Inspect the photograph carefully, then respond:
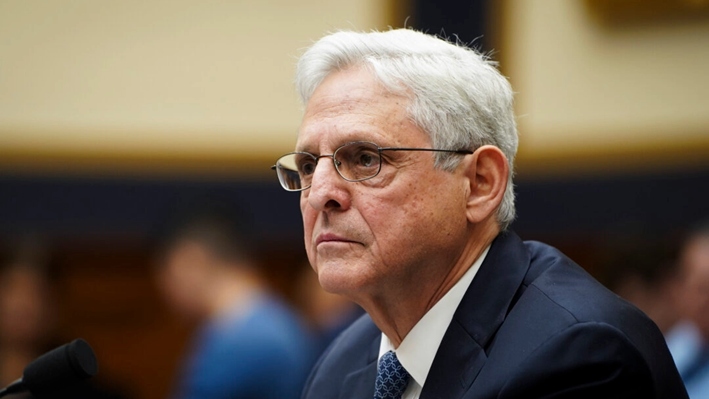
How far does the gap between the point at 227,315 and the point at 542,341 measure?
242 centimetres

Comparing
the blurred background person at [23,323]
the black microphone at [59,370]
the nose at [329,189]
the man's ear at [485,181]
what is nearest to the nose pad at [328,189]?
the nose at [329,189]

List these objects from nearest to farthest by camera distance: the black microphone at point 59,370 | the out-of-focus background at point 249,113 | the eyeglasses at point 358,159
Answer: the black microphone at point 59,370 < the eyeglasses at point 358,159 < the out-of-focus background at point 249,113

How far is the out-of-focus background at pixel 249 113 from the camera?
17.3 feet

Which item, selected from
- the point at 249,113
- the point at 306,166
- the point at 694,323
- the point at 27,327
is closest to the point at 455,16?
the point at 249,113

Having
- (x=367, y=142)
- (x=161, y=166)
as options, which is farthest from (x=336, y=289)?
(x=161, y=166)

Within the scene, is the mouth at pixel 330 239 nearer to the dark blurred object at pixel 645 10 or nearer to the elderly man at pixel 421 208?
the elderly man at pixel 421 208

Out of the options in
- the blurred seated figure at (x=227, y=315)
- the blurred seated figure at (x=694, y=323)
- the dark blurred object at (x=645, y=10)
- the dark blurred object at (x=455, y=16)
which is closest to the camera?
the blurred seated figure at (x=694, y=323)

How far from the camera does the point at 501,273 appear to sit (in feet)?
6.70

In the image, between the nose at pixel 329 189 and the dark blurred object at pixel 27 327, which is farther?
the dark blurred object at pixel 27 327

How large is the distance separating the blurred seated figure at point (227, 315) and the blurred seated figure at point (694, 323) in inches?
56.9

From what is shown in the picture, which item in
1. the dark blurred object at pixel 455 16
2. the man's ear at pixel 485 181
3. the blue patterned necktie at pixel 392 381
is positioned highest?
the man's ear at pixel 485 181

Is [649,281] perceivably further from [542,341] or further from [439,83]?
[542,341]

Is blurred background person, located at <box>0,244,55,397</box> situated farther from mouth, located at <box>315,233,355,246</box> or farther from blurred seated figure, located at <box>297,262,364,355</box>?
mouth, located at <box>315,233,355,246</box>

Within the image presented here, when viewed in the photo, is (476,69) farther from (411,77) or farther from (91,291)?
(91,291)
